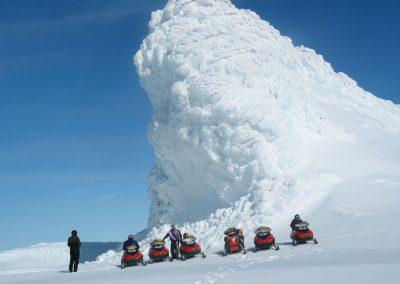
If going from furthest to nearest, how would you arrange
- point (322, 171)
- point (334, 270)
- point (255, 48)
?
point (255, 48), point (322, 171), point (334, 270)

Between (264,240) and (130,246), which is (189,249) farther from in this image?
(264,240)

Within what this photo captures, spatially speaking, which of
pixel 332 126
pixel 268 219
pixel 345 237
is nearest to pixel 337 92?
pixel 332 126

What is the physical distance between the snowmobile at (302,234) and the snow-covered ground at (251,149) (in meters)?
0.43

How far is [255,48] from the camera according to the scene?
41.9 m

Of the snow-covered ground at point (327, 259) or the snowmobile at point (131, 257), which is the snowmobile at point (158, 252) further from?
the snow-covered ground at point (327, 259)

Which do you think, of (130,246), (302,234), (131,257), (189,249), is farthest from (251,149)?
(131,257)

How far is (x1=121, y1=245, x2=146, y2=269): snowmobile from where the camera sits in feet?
64.3

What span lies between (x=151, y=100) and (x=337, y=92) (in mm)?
21961

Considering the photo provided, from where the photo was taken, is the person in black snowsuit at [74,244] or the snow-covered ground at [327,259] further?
the person in black snowsuit at [74,244]

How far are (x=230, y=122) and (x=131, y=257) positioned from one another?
18898 millimetres

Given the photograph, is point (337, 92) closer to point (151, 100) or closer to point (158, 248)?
point (151, 100)

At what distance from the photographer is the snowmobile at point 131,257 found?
64.3 ft

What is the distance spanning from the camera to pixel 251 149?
115ft

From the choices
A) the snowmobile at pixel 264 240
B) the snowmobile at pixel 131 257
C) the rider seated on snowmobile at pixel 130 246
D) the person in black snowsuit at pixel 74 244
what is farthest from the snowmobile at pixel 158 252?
the snowmobile at pixel 264 240
